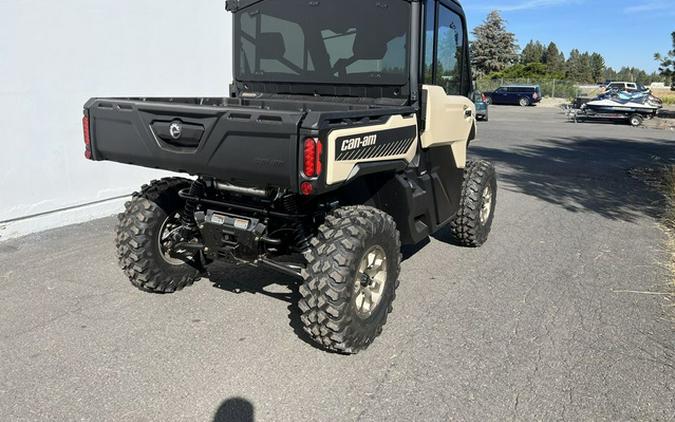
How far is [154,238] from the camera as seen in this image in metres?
4.32

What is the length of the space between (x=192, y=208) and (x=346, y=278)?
57.7 inches

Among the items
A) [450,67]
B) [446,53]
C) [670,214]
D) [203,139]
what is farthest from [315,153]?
[670,214]

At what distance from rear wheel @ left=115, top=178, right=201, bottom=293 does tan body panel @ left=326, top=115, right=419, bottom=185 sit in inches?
68.8

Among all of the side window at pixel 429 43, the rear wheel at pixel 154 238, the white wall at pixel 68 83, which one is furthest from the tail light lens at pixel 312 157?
the white wall at pixel 68 83

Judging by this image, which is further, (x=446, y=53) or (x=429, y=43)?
(x=446, y=53)

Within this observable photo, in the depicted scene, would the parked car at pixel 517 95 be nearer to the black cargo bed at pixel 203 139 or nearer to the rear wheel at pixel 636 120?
the rear wheel at pixel 636 120

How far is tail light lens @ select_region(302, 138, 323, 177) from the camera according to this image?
298cm

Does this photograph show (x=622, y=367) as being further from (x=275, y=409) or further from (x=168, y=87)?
(x=168, y=87)

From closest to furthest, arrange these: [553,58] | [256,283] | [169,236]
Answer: [169,236] < [256,283] < [553,58]

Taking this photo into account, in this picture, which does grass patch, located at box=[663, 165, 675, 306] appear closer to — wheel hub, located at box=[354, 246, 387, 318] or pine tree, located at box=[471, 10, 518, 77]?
wheel hub, located at box=[354, 246, 387, 318]

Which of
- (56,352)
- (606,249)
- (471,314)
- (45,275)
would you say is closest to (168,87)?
(45,275)

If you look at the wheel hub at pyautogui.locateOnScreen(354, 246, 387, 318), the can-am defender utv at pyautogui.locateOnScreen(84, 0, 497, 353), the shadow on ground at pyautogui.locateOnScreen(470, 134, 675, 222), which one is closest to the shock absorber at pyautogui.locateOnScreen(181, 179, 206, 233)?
the can-am defender utv at pyautogui.locateOnScreen(84, 0, 497, 353)

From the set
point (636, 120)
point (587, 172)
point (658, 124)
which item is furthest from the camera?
point (658, 124)

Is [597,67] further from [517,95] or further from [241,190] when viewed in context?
[241,190]
